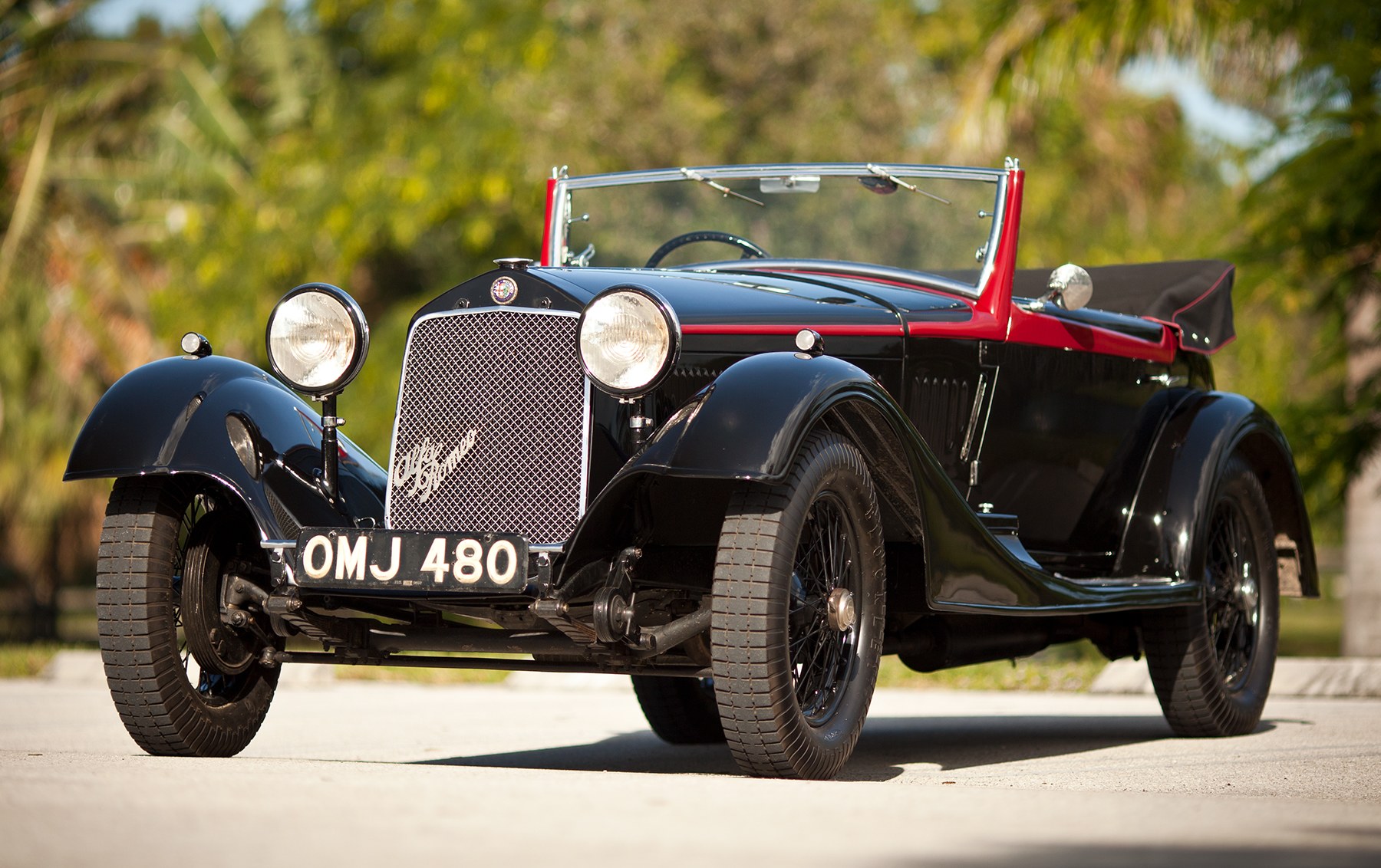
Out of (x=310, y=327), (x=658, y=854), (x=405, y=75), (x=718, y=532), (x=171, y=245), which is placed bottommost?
(x=658, y=854)

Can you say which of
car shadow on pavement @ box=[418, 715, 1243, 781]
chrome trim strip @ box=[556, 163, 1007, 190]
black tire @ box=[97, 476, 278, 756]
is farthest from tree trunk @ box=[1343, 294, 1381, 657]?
black tire @ box=[97, 476, 278, 756]

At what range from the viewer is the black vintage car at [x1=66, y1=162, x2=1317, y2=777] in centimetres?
414

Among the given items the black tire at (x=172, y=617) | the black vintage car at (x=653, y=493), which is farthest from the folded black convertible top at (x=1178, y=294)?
the black tire at (x=172, y=617)

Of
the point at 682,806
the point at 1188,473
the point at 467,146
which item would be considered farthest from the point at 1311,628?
the point at 682,806

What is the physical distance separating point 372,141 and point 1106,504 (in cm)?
1452

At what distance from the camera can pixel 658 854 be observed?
2783mm

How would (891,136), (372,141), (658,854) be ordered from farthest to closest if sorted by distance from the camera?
(372,141) < (891,136) < (658,854)

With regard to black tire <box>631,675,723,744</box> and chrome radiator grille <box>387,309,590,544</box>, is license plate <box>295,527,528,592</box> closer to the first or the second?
chrome radiator grille <box>387,309,590,544</box>

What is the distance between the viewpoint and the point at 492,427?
177 inches

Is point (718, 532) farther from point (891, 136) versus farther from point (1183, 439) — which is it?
point (891, 136)

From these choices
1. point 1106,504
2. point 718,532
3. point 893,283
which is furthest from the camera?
point 1106,504

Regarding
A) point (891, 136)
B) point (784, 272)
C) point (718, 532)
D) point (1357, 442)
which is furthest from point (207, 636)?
point (891, 136)

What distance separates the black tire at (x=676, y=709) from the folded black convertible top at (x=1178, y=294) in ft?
6.89

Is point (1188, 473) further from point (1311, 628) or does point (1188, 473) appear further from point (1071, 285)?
point (1311, 628)
